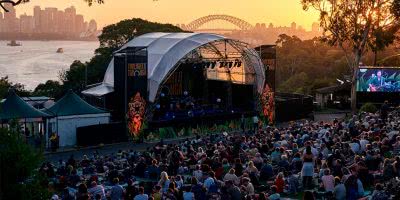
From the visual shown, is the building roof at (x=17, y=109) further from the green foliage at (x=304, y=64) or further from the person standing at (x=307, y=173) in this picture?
the green foliage at (x=304, y=64)

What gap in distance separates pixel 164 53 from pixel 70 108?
7.64m

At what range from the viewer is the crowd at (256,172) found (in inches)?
532

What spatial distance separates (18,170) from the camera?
857cm

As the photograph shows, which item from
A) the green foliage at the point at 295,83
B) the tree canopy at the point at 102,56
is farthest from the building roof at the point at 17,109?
the green foliage at the point at 295,83

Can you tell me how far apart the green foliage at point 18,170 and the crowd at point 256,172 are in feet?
6.22

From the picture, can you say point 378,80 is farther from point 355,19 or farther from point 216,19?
point 216,19

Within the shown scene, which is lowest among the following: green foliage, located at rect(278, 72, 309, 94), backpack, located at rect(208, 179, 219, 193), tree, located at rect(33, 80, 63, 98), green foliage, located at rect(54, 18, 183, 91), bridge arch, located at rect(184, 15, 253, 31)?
backpack, located at rect(208, 179, 219, 193)

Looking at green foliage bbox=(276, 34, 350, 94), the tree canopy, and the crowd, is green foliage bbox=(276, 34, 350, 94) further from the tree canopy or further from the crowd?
the crowd

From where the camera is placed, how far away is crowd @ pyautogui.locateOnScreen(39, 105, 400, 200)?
13.5 metres

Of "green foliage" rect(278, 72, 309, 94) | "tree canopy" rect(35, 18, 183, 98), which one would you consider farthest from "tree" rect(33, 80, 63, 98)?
"green foliage" rect(278, 72, 309, 94)

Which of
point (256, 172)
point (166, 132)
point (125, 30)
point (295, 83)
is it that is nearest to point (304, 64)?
point (295, 83)

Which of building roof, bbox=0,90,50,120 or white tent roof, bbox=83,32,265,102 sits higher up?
white tent roof, bbox=83,32,265,102

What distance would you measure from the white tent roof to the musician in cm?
802

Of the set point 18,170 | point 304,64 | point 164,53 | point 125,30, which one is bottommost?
point 18,170
